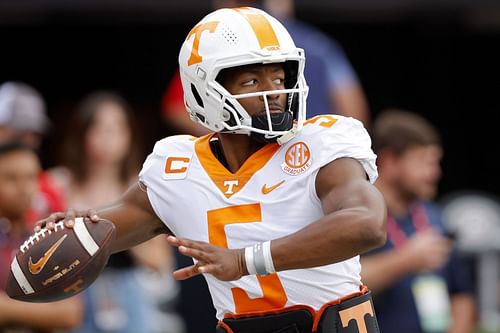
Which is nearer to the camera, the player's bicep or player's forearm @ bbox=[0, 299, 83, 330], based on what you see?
the player's bicep

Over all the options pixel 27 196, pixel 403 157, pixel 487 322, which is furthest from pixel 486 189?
pixel 27 196

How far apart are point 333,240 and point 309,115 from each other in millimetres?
2243

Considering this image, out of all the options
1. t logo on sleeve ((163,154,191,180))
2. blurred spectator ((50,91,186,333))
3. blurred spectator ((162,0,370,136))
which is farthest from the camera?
blurred spectator ((50,91,186,333))

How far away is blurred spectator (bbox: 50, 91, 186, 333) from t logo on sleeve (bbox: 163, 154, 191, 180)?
2908mm

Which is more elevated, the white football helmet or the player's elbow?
the white football helmet

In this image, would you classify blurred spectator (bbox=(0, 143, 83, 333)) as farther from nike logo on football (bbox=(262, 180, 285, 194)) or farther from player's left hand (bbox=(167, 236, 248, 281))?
player's left hand (bbox=(167, 236, 248, 281))

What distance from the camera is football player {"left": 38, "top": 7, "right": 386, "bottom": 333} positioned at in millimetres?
4066

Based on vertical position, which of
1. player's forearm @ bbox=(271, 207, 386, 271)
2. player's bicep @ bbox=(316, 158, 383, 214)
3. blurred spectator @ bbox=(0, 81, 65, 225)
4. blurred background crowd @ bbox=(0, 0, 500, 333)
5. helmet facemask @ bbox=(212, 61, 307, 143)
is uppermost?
helmet facemask @ bbox=(212, 61, 307, 143)

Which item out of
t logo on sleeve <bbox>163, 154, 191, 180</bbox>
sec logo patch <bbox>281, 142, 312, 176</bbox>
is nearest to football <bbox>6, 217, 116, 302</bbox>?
t logo on sleeve <bbox>163, 154, 191, 180</bbox>

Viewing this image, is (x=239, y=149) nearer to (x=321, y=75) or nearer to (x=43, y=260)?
(x=43, y=260)

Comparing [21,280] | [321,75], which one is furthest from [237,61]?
[321,75]

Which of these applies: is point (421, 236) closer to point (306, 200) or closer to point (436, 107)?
point (306, 200)

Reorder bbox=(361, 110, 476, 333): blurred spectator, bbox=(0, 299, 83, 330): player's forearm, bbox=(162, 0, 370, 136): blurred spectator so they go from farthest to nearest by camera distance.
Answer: bbox=(361, 110, 476, 333): blurred spectator
bbox=(162, 0, 370, 136): blurred spectator
bbox=(0, 299, 83, 330): player's forearm

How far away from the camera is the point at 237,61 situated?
4.14 m
